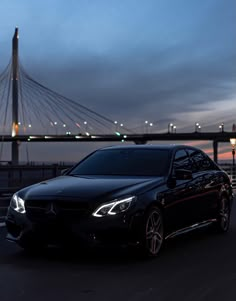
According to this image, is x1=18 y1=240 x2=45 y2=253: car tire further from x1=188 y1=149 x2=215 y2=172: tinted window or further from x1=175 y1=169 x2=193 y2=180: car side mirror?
x1=188 y1=149 x2=215 y2=172: tinted window

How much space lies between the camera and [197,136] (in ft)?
306

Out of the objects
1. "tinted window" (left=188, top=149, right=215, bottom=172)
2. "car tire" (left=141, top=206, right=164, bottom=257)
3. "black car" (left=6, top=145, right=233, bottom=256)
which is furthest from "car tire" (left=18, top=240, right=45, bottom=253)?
"tinted window" (left=188, top=149, right=215, bottom=172)

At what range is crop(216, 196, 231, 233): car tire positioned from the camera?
9383 millimetres

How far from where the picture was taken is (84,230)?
6.39 m

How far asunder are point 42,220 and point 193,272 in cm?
182

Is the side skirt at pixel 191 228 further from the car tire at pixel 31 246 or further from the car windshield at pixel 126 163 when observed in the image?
the car tire at pixel 31 246

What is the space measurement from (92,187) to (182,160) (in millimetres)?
2048

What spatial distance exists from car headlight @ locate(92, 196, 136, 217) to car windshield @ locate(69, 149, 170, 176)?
3.40ft

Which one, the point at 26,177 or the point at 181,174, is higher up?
the point at 181,174

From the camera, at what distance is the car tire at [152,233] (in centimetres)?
674

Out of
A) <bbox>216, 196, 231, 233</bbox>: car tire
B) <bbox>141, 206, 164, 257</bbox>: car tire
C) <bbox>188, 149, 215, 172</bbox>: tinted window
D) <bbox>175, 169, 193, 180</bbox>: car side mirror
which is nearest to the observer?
<bbox>141, 206, 164, 257</bbox>: car tire

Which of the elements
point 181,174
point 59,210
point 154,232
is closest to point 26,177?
point 181,174

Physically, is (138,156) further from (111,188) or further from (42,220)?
(42,220)

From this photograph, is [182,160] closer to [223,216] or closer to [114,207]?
[223,216]
